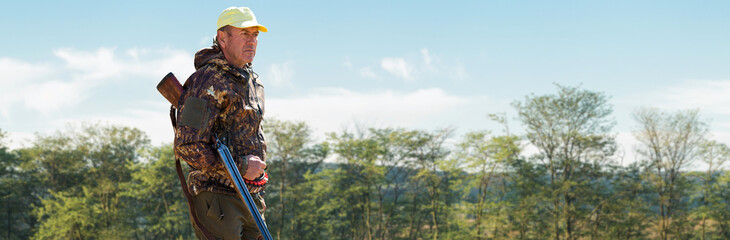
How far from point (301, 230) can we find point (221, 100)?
1923 inches

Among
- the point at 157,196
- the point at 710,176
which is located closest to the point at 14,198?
the point at 157,196

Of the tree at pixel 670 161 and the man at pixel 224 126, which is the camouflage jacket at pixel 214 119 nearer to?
the man at pixel 224 126

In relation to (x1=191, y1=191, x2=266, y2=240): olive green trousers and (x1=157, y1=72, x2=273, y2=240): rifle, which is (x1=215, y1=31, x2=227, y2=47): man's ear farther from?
(x1=191, y1=191, x2=266, y2=240): olive green trousers

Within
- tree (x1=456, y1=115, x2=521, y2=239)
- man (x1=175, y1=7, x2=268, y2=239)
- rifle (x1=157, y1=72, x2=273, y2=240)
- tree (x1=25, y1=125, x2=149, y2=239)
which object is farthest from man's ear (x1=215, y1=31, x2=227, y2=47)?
tree (x1=25, y1=125, x2=149, y2=239)

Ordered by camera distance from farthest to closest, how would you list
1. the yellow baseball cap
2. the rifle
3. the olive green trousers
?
the yellow baseball cap, the olive green trousers, the rifle

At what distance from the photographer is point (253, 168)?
337 cm

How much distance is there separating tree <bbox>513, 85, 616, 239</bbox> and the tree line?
94 mm

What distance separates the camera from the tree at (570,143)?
45438 millimetres

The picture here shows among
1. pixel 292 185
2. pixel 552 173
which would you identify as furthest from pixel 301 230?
pixel 552 173

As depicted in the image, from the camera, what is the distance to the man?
3.27m

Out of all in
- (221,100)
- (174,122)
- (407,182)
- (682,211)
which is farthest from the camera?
(407,182)

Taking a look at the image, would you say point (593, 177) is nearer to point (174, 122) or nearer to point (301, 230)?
point (301, 230)

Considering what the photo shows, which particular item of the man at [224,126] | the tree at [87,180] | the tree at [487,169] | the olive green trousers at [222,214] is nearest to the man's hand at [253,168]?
the man at [224,126]

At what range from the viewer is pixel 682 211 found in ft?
149
